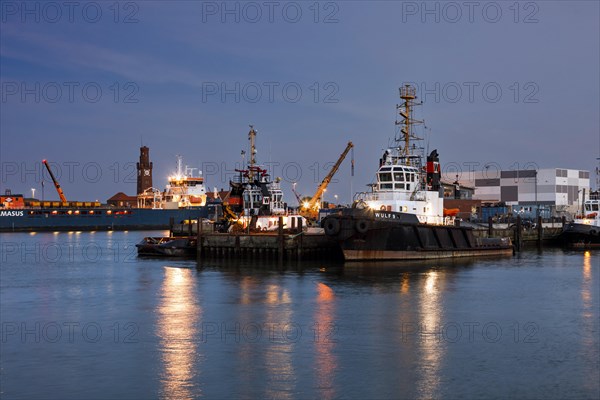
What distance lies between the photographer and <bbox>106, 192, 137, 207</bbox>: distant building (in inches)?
7239

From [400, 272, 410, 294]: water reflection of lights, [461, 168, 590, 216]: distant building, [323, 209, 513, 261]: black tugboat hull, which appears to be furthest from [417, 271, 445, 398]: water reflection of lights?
[461, 168, 590, 216]: distant building

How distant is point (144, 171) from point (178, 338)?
6951 inches

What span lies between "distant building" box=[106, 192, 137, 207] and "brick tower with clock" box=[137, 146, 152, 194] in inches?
171

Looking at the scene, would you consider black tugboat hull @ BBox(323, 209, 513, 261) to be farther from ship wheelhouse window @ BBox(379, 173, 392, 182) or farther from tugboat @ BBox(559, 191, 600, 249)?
tugboat @ BBox(559, 191, 600, 249)

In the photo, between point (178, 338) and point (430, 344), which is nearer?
point (430, 344)

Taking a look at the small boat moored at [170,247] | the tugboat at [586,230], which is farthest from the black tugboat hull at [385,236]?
the tugboat at [586,230]

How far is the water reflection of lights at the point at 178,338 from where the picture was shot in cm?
1774

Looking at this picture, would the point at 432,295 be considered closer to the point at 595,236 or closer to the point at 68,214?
the point at 595,236

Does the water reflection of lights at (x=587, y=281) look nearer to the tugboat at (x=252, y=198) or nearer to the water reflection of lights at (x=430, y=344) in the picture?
the water reflection of lights at (x=430, y=344)

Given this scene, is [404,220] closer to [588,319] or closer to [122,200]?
[588,319]

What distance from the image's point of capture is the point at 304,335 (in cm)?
2386

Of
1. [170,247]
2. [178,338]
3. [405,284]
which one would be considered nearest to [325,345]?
[178,338]

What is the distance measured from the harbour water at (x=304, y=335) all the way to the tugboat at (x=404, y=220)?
3.33 metres

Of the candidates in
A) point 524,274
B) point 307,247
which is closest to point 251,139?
point 307,247
